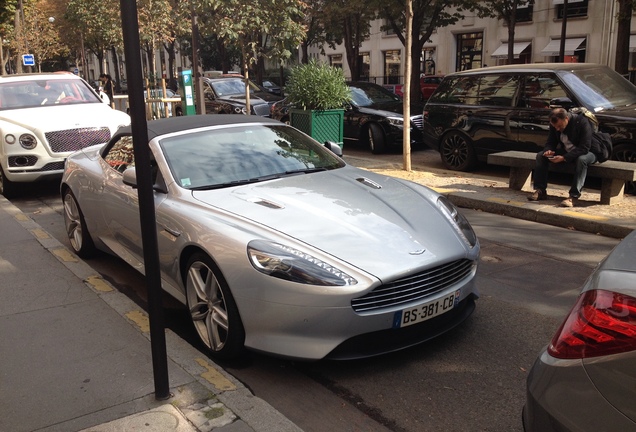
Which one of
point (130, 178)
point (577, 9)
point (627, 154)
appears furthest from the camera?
point (577, 9)

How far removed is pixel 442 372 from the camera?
3770 millimetres

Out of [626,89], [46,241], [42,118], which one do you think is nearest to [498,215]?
[626,89]

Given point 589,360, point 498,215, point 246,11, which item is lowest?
point 498,215

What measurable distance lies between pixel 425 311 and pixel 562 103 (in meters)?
6.78

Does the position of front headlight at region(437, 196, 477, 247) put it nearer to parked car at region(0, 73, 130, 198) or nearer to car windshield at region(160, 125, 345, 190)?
car windshield at region(160, 125, 345, 190)

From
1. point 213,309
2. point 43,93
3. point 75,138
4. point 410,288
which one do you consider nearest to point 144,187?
point 213,309

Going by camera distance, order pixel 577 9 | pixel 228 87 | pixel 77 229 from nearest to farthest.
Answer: pixel 77 229
pixel 228 87
pixel 577 9

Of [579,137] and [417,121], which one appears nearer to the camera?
[579,137]

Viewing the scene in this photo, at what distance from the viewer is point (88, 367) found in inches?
147

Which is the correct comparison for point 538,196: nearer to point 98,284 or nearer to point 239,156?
point 239,156

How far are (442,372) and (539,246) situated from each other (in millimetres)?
3205

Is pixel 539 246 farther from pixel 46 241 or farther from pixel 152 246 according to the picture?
pixel 46 241

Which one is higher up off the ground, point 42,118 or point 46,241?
point 42,118

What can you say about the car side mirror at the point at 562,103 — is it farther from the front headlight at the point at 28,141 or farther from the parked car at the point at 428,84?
the parked car at the point at 428,84
